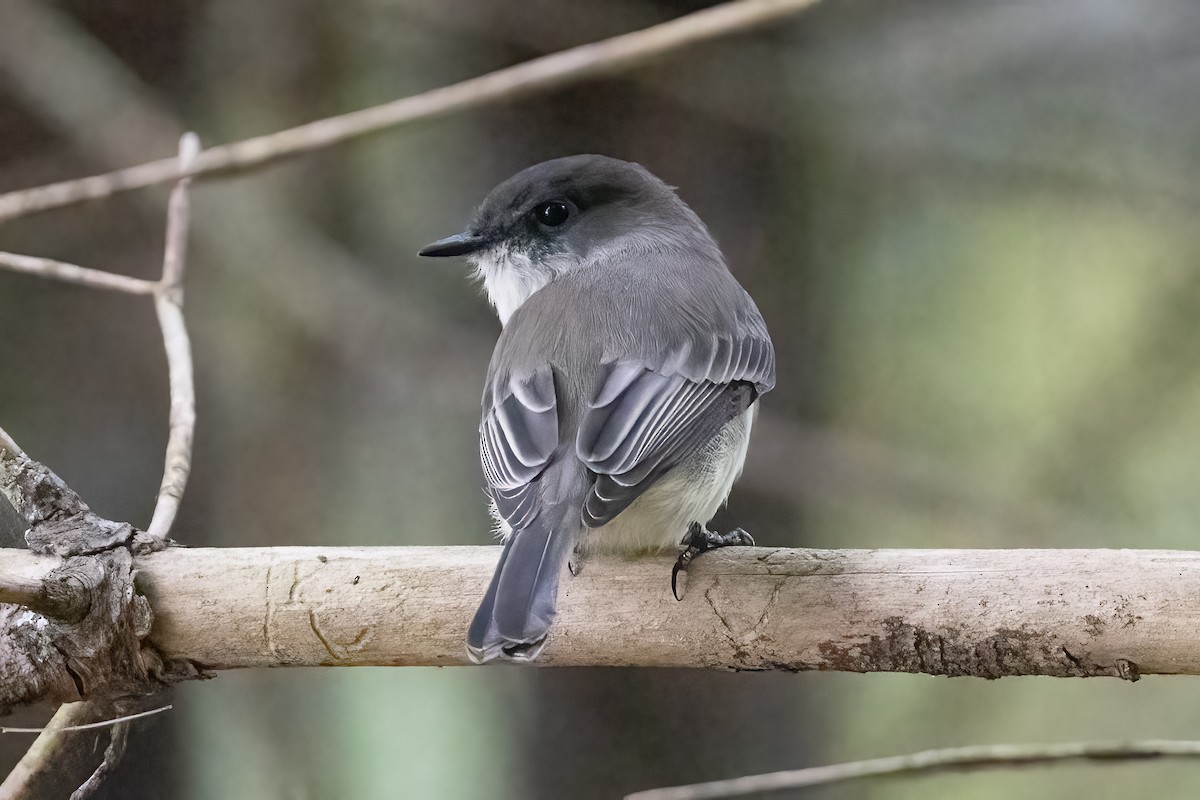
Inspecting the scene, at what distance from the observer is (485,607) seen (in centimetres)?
89

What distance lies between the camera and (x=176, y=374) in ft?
3.90

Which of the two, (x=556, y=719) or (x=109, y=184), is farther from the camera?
(x=556, y=719)

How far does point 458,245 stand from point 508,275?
0.08m

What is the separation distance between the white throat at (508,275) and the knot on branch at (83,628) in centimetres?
52

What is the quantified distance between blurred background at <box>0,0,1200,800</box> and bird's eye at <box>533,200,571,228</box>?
0.96 feet

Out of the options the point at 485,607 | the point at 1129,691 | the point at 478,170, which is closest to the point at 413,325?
the point at 478,170

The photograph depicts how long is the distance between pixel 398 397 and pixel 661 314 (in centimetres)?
56

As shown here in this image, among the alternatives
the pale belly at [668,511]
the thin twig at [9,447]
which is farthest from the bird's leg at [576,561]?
the thin twig at [9,447]

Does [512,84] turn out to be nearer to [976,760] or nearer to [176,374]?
[176,374]

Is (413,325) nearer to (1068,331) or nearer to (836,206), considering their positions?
(836,206)

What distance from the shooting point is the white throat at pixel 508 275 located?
4.40 ft

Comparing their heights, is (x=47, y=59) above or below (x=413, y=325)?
above

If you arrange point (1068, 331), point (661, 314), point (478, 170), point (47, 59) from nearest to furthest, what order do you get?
point (661, 314), point (47, 59), point (478, 170), point (1068, 331)

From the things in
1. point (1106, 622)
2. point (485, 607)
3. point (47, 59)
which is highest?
point (47, 59)
